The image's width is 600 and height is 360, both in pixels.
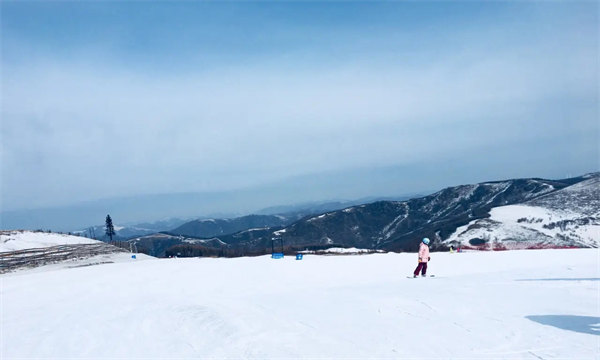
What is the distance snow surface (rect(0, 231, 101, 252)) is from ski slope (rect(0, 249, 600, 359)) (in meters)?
27.5

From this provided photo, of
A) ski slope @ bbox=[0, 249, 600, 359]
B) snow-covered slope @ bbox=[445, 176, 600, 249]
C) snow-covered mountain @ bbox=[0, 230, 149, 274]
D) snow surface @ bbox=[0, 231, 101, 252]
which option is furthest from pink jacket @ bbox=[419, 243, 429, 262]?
snow-covered slope @ bbox=[445, 176, 600, 249]

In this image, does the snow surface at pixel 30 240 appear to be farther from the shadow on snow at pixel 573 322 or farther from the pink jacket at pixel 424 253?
the shadow on snow at pixel 573 322

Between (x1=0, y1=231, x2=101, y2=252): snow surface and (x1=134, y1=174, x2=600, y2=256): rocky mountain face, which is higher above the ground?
(x1=0, y1=231, x2=101, y2=252): snow surface

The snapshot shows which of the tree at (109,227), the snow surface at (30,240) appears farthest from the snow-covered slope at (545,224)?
the snow surface at (30,240)

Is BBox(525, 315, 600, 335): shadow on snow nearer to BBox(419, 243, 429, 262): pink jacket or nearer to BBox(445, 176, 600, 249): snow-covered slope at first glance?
BBox(419, 243, 429, 262): pink jacket

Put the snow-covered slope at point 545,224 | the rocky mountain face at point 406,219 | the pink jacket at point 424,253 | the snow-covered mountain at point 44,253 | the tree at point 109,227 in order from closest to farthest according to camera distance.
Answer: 1. the pink jacket at point 424,253
2. the snow-covered mountain at point 44,253
3. the tree at point 109,227
4. the snow-covered slope at point 545,224
5. the rocky mountain face at point 406,219

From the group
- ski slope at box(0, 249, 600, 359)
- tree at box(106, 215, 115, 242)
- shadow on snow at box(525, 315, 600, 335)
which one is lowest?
shadow on snow at box(525, 315, 600, 335)

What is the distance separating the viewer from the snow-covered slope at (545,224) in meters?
77.3

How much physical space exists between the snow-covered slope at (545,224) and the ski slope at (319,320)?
61.2 m

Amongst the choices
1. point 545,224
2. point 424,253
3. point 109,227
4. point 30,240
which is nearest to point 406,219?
point 545,224

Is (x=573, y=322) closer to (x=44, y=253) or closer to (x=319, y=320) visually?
(x=319, y=320)

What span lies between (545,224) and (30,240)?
279 ft

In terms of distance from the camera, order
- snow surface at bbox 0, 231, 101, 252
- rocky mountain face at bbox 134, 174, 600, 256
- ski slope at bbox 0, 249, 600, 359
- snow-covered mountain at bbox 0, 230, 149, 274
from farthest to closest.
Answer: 1. rocky mountain face at bbox 134, 174, 600, 256
2. snow surface at bbox 0, 231, 101, 252
3. snow-covered mountain at bbox 0, 230, 149, 274
4. ski slope at bbox 0, 249, 600, 359

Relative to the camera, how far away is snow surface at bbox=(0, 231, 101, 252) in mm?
43094
